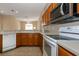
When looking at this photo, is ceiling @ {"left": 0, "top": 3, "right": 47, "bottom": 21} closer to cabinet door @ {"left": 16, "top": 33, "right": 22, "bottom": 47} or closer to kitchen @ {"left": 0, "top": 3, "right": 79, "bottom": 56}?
kitchen @ {"left": 0, "top": 3, "right": 79, "bottom": 56}

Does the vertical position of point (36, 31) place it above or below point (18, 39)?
above

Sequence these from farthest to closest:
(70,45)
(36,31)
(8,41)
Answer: (36,31), (8,41), (70,45)

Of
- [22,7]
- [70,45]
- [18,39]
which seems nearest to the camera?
[70,45]

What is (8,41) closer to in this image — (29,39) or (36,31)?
(29,39)

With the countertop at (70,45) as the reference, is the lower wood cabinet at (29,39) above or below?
below

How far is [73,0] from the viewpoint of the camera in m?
0.60

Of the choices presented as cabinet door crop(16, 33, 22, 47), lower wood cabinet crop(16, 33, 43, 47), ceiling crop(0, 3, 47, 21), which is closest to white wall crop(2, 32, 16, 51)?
cabinet door crop(16, 33, 22, 47)

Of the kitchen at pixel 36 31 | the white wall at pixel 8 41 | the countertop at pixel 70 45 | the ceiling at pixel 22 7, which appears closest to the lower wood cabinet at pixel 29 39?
the kitchen at pixel 36 31

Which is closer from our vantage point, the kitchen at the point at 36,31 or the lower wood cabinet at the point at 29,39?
the kitchen at the point at 36,31

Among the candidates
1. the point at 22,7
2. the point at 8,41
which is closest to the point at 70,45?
the point at 8,41

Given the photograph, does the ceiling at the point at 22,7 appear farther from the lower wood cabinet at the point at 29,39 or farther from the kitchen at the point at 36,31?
the lower wood cabinet at the point at 29,39

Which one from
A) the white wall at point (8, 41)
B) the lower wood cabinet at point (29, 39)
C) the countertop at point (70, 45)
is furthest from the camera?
the lower wood cabinet at point (29, 39)

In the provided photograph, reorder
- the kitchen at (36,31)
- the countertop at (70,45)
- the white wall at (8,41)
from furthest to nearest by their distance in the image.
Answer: the white wall at (8,41)
the kitchen at (36,31)
the countertop at (70,45)

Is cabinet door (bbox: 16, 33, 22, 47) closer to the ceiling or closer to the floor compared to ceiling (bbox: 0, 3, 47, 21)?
closer to the floor
